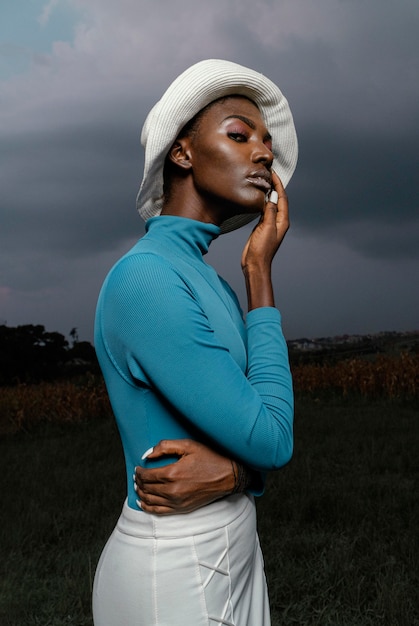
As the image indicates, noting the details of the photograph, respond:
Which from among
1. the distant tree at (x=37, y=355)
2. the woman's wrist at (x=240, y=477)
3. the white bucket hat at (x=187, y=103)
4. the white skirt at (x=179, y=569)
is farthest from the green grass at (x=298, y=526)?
the distant tree at (x=37, y=355)

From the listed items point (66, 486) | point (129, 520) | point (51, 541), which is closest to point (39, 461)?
point (66, 486)

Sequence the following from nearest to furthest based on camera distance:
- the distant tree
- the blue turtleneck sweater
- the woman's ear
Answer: the blue turtleneck sweater
the woman's ear
the distant tree

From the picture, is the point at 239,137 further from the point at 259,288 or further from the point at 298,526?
the point at 298,526

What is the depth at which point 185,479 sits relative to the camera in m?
1.60

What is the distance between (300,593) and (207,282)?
114 inches

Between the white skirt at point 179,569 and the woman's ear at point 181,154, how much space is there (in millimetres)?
949

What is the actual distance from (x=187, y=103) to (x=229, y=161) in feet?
0.72

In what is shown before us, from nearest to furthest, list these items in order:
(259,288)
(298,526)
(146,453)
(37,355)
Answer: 1. (146,453)
2. (259,288)
3. (298,526)
4. (37,355)

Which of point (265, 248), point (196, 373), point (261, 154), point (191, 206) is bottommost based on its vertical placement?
point (196, 373)

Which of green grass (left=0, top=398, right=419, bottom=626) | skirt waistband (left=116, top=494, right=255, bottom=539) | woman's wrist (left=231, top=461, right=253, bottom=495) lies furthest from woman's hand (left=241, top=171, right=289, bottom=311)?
green grass (left=0, top=398, right=419, bottom=626)

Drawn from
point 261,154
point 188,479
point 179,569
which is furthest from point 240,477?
point 261,154

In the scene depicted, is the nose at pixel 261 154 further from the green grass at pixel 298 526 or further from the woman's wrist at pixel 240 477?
the green grass at pixel 298 526

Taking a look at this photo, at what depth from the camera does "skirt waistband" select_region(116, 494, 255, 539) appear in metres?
1.66

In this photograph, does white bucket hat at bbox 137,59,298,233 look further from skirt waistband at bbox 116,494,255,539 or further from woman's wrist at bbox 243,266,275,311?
skirt waistband at bbox 116,494,255,539
